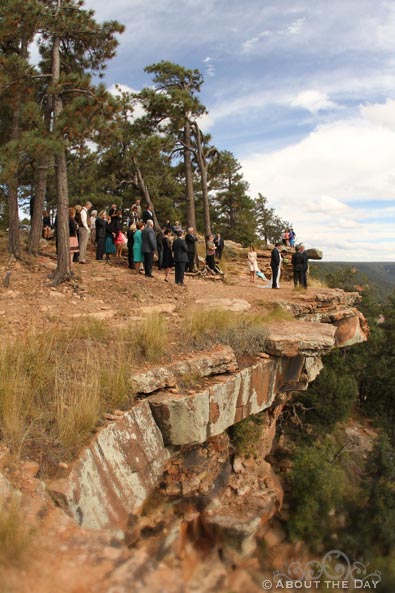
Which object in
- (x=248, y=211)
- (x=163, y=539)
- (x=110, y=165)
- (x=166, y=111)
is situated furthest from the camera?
(x=248, y=211)

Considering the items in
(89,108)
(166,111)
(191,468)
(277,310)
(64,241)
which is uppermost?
(166,111)

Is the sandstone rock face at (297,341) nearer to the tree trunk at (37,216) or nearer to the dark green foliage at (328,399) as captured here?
the tree trunk at (37,216)

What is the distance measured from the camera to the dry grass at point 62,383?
4.01 metres

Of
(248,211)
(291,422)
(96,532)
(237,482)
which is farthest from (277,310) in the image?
(248,211)

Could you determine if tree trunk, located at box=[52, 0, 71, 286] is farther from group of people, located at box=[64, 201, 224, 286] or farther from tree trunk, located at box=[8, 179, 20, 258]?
tree trunk, located at box=[8, 179, 20, 258]

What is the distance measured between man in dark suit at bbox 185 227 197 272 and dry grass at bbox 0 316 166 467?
697cm

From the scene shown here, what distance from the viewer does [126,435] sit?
4785 mm

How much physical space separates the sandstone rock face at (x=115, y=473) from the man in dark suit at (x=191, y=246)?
830cm

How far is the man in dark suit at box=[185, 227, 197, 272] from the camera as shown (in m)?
12.8

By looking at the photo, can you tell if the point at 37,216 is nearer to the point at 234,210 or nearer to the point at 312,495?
the point at 312,495

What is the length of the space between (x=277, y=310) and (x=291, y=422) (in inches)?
423

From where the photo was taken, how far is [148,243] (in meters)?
11.0

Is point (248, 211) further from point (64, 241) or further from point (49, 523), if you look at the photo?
point (49, 523)

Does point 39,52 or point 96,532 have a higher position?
→ point 39,52
